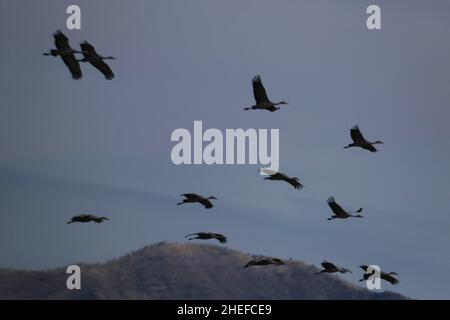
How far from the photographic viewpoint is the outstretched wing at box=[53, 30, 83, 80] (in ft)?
177

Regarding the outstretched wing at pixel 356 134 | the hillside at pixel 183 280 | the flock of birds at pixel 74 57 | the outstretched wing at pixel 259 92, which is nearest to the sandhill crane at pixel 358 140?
the outstretched wing at pixel 356 134

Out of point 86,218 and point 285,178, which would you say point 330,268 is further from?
point 86,218

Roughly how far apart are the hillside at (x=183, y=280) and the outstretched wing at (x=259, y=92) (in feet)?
146

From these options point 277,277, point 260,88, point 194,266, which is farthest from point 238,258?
point 260,88

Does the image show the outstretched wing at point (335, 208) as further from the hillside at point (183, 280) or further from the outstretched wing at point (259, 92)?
the hillside at point (183, 280)

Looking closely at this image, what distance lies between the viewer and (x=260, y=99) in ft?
182

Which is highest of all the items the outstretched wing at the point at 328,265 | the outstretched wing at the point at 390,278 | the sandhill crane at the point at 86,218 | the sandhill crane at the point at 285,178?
the sandhill crane at the point at 285,178

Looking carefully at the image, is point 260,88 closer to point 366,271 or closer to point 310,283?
point 366,271

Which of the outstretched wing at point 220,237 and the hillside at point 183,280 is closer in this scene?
the outstretched wing at point 220,237

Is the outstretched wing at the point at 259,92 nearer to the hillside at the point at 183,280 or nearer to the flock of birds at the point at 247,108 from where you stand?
the flock of birds at the point at 247,108

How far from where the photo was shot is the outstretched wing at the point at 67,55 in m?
54.0

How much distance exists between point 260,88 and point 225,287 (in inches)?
3119

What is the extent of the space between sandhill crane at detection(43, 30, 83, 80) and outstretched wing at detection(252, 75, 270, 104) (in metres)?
7.19

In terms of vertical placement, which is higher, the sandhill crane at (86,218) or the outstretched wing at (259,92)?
the outstretched wing at (259,92)
